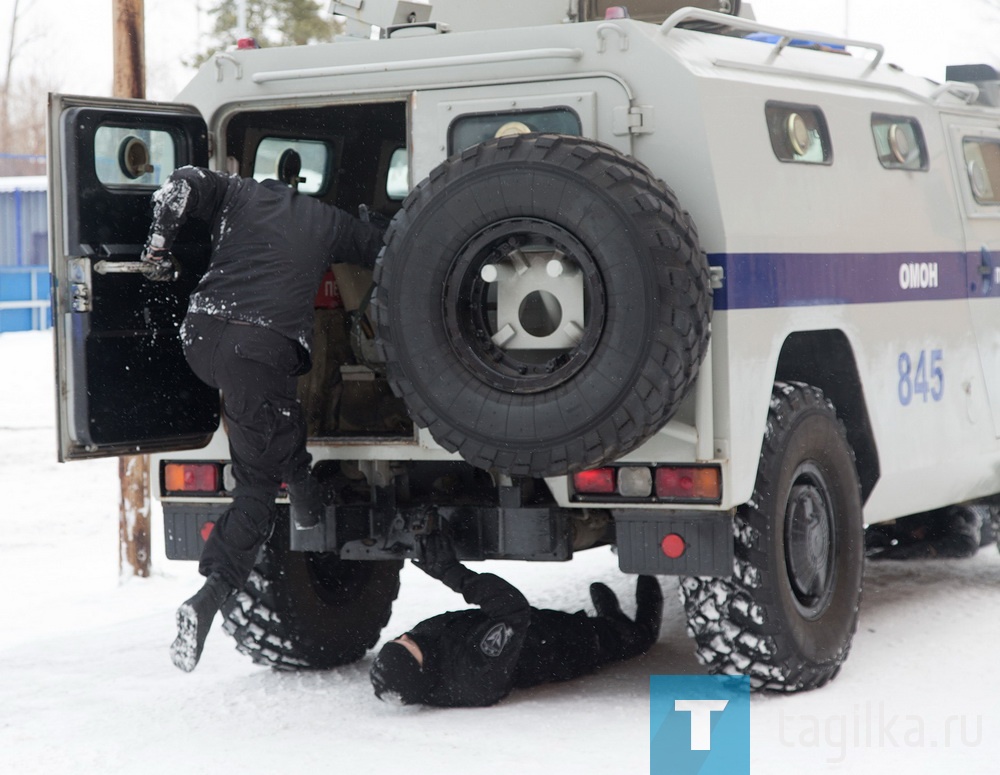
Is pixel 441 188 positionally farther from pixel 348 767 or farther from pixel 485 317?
pixel 348 767

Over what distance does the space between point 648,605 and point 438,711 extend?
1268mm

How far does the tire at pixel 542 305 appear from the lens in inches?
187

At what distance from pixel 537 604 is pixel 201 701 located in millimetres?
2268

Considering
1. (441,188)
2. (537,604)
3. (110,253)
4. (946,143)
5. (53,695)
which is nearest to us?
(441,188)

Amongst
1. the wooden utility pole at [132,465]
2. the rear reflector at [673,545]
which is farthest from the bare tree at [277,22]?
the rear reflector at [673,545]

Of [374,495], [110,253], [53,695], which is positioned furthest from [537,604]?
[110,253]

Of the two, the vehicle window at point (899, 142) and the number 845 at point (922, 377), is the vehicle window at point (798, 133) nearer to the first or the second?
the vehicle window at point (899, 142)

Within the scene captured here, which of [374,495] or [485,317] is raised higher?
[485,317]

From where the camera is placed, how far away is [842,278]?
584 centimetres

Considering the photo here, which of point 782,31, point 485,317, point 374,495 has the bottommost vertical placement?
point 374,495

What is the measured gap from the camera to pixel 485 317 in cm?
513

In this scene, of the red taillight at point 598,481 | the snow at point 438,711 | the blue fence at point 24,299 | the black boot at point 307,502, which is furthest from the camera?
the blue fence at point 24,299

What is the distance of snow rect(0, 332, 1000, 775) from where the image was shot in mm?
4754

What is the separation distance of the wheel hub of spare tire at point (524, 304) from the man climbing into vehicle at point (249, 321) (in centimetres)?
71
